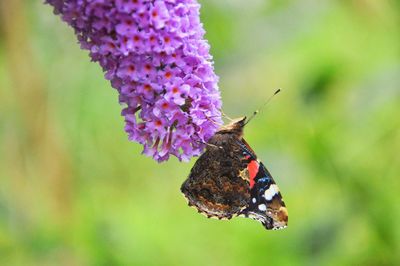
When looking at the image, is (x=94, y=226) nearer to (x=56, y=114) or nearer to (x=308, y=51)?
(x=56, y=114)

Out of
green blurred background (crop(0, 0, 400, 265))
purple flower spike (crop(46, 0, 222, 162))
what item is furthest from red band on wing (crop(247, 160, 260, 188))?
green blurred background (crop(0, 0, 400, 265))

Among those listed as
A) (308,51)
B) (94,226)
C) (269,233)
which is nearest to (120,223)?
(94,226)

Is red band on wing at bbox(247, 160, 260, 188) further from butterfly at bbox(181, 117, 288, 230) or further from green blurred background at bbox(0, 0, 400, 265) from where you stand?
green blurred background at bbox(0, 0, 400, 265)

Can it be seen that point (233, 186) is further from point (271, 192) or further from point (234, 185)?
point (271, 192)

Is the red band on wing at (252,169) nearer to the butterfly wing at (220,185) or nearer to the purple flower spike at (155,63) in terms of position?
the butterfly wing at (220,185)

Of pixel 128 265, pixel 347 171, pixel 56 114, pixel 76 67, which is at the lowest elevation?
pixel 128 265

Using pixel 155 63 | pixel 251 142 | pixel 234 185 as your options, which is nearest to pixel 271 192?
pixel 234 185

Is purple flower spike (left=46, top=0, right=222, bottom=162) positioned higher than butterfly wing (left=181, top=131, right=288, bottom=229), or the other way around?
purple flower spike (left=46, top=0, right=222, bottom=162)
